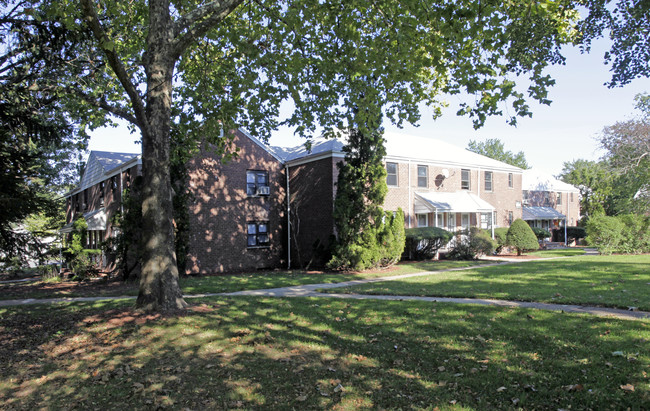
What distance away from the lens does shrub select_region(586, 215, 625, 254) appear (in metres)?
21.2

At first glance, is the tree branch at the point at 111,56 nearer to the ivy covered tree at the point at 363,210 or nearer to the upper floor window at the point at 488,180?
the ivy covered tree at the point at 363,210

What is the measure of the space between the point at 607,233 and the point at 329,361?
21.5 m

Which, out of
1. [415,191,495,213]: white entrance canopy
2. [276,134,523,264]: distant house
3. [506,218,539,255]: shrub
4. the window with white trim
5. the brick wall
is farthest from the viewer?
the window with white trim

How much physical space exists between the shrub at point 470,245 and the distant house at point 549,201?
18.3 meters

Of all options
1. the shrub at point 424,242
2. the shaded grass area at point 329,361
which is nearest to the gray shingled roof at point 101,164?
the shrub at point 424,242

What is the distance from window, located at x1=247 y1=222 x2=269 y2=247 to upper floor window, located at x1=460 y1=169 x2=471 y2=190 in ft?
44.9

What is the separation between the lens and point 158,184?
770 cm

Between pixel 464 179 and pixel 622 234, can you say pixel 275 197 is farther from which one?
pixel 622 234

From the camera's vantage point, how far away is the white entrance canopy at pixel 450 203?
2361 centimetres

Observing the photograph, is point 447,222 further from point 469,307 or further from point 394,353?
point 394,353

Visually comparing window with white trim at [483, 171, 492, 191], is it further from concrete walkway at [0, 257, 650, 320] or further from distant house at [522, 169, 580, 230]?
concrete walkway at [0, 257, 650, 320]

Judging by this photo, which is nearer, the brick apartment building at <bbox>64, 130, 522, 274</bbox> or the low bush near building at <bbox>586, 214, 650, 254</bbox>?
the brick apartment building at <bbox>64, 130, 522, 274</bbox>

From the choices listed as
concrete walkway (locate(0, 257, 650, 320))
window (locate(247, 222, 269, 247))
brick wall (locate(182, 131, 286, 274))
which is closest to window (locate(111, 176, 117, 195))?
brick wall (locate(182, 131, 286, 274))

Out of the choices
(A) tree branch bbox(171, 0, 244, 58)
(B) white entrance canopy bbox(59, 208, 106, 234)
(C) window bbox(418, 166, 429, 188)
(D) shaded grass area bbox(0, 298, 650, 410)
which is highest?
(A) tree branch bbox(171, 0, 244, 58)
